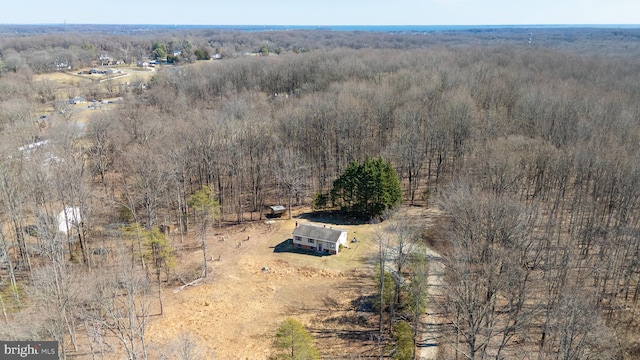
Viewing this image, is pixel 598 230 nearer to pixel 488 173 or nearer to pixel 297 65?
pixel 488 173

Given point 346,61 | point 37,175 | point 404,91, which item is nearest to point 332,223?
point 37,175

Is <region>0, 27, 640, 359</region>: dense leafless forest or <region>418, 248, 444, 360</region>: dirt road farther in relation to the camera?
<region>418, 248, 444, 360</region>: dirt road

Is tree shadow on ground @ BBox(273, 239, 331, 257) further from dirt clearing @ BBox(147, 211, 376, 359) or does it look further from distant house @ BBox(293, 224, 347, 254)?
dirt clearing @ BBox(147, 211, 376, 359)

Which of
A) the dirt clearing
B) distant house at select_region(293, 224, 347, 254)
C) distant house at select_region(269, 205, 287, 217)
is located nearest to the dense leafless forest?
distant house at select_region(269, 205, 287, 217)
